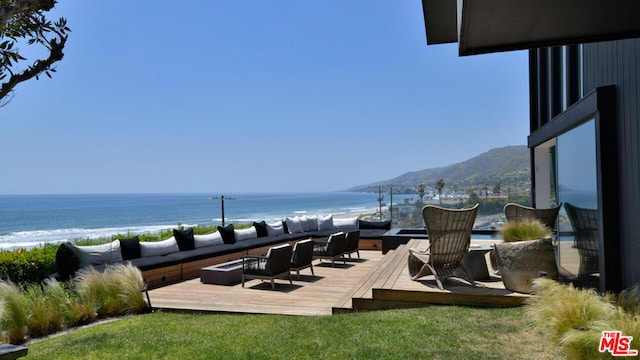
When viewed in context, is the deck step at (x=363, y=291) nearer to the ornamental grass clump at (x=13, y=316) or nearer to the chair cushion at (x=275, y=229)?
the ornamental grass clump at (x=13, y=316)

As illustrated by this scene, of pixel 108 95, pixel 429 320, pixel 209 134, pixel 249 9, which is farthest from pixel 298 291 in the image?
pixel 209 134

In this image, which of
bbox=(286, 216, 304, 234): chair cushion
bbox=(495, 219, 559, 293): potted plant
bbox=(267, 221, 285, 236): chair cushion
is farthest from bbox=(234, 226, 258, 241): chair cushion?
bbox=(495, 219, 559, 293): potted plant

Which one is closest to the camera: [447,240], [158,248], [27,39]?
[27,39]

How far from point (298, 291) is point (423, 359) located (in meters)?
3.89

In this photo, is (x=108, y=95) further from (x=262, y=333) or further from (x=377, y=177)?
(x=377, y=177)

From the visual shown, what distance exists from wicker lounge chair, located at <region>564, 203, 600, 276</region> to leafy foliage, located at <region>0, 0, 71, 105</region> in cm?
508

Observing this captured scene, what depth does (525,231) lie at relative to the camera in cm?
521

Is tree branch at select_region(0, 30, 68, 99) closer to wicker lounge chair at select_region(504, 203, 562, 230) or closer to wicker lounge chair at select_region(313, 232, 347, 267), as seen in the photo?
wicker lounge chair at select_region(504, 203, 562, 230)

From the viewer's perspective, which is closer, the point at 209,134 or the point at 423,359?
the point at 423,359

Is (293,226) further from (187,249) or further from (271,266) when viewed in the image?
(271,266)

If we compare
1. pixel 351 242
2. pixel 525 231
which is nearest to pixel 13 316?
pixel 525 231

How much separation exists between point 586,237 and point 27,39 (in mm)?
5792

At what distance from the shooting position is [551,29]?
8.00ft

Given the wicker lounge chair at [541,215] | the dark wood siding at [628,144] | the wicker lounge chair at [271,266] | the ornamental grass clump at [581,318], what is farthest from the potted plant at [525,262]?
the wicker lounge chair at [271,266]
